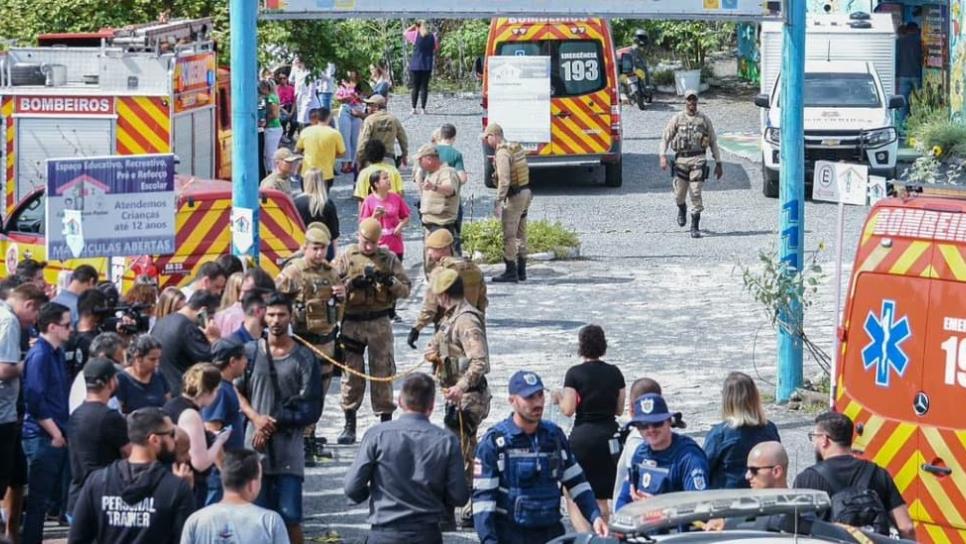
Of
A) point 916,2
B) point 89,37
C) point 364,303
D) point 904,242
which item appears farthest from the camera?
point 916,2

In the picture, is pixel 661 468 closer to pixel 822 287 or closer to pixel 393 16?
pixel 393 16

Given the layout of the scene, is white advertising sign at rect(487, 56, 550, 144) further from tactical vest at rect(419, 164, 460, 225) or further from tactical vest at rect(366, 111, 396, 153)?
tactical vest at rect(419, 164, 460, 225)

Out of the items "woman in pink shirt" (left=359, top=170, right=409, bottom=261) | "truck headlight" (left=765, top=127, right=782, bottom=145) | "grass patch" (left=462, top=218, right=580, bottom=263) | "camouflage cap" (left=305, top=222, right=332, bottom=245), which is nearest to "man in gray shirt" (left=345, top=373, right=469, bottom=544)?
"camouflage cap" (left=305, top=222, right=332, bottom=245)

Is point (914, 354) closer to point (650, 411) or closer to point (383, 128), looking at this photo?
point (650, 411)

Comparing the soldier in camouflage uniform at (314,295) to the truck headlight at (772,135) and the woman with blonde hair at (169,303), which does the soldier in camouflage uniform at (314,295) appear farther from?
the truck headlight at (772,135)

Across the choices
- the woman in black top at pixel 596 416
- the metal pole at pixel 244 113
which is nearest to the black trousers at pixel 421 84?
the metal pole at pixel 244 113

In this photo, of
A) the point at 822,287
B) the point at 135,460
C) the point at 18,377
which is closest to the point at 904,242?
the point at 135,460

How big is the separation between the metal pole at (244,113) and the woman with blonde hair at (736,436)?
16.8 ft

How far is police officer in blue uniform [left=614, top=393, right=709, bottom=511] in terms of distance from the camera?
348 inches

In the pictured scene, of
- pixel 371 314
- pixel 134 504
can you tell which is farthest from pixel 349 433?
pixel 134 504

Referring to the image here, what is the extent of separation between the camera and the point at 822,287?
1919cm

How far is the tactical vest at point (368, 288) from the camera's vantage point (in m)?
13.2

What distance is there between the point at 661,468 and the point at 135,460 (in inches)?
98.4

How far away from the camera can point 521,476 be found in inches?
347
